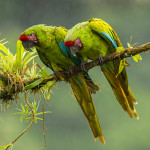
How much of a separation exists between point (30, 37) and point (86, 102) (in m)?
0.95

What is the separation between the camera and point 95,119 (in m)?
2.69

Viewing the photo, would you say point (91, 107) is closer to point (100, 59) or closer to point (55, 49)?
point (100, 59)

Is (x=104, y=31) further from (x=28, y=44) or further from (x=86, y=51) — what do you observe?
(x=28, y=44)

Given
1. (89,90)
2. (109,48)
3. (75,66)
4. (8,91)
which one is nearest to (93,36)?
(109,48)

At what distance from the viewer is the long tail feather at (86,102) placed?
2688mm

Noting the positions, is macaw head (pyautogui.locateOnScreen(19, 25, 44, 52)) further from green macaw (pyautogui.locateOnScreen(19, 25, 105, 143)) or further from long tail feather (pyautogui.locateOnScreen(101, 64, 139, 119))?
long tail feather (pyautogui.locateOnScreen(101, 64, 139, 119))

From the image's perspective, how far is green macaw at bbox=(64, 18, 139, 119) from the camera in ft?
8.40

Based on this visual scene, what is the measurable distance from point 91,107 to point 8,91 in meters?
0.92

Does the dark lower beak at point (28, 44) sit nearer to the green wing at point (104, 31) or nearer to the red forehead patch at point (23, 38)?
the red forehead patch at point (23, 38)

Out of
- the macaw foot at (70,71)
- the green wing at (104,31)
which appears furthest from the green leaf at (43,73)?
the green wing at (104,31)

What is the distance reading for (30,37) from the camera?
104 inches

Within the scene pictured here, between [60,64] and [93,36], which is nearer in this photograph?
[93,36]

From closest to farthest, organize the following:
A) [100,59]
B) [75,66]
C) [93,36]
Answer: [100,59], [93,36], [75,66]

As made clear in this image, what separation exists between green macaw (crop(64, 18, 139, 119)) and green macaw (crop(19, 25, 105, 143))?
0.18m
